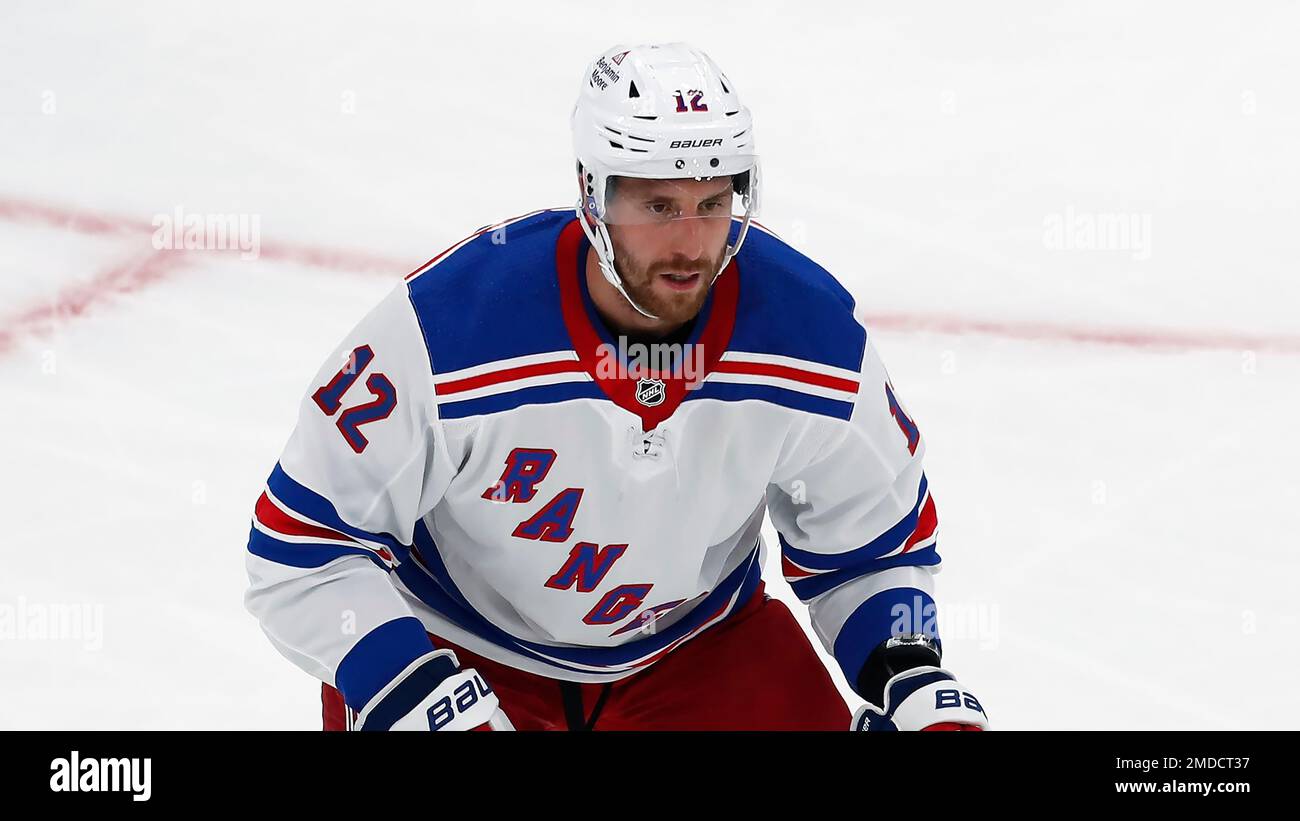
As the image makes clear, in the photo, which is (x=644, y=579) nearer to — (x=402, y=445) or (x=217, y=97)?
(x=402, y=445)

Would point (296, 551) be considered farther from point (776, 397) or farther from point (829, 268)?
point (829, 268)

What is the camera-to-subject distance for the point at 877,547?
262 cm

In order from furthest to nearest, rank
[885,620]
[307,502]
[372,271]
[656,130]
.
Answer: [372,271] < [885,620] < [307,502] < [656,130]

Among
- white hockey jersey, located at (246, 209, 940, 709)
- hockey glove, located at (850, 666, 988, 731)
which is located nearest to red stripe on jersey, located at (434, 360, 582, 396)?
white hockey jersey, located at (246, 209, 940, 709)

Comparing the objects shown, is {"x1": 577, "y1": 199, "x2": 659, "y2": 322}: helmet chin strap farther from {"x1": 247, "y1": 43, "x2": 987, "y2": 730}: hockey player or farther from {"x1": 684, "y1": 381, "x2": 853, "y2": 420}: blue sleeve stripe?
{"x1": 684, "y1": 381, "x2": 853, "y2": 420}: blue sleeve stripe

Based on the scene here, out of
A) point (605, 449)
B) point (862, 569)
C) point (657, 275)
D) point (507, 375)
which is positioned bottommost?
point (862, 569)

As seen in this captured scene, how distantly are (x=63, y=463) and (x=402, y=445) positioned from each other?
174 cm

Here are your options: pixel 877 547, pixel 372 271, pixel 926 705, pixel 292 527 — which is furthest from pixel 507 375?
pixel 372 271

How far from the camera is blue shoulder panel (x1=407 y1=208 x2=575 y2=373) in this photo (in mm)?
2309

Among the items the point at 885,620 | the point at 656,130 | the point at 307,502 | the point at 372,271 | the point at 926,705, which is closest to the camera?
the point at 656,130

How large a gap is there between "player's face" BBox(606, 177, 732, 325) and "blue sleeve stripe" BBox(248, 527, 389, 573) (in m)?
0.58

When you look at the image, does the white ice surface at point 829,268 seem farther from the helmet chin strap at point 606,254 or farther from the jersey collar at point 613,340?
the helmet chin strap at point 606,254

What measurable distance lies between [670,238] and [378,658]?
74cm

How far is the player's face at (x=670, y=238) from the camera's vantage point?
2.25 meters
